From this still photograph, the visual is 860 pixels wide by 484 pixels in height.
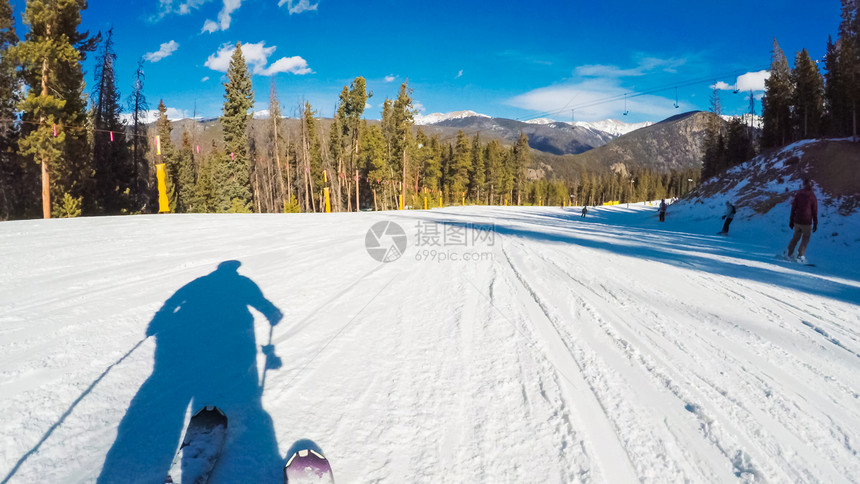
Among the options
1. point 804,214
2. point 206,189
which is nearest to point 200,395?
point 804,214

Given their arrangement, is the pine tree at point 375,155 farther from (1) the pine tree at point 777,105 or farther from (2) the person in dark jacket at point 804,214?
(1) the pine tree at point 777,105

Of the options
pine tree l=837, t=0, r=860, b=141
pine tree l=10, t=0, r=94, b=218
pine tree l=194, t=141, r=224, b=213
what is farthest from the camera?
pine tree l=194, t=141, r=224, b=213

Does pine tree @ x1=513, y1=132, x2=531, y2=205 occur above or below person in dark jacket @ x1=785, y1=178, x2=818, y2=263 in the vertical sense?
above

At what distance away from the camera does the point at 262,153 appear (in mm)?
54781

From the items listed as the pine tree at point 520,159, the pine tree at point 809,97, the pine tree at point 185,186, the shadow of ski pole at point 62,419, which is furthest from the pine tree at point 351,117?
the pine tree at point 809,97

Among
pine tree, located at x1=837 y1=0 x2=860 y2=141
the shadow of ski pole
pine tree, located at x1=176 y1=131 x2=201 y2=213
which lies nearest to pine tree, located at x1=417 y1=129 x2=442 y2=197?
pine tree, located at x1=176 y1=131 x2=201 y2=213

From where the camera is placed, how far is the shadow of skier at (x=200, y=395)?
216 centimetres

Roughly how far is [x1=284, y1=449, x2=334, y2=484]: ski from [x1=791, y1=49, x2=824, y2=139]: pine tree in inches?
2163

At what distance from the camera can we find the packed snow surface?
2.23 m

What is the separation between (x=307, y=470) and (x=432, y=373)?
153 cm

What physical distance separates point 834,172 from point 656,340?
81.5ft

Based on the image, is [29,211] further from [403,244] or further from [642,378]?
[642,378]

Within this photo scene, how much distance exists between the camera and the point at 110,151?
1030 inches

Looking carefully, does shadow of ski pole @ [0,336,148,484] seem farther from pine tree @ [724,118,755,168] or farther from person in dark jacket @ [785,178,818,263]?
pine tree @ [724,118,755,168]
